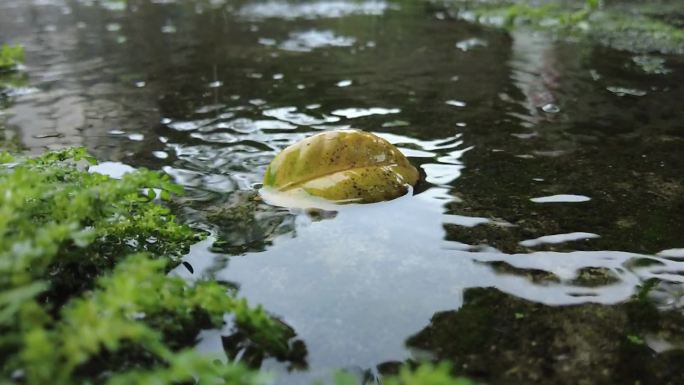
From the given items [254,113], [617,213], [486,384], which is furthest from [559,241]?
[254,113]

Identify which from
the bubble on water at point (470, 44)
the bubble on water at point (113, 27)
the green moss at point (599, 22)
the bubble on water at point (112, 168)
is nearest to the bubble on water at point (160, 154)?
the bubble on water at point (112, 168)

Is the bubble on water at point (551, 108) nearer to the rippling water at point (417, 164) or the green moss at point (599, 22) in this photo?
the rippling water at point (417, 164)

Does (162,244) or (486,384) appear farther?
(162,244)

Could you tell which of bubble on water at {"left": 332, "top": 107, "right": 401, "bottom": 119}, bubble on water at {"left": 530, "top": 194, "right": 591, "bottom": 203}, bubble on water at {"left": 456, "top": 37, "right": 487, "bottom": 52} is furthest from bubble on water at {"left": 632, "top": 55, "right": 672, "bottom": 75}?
bubble on water at {"left": 530, "top": 194, "right": 591, "bottom": 203}

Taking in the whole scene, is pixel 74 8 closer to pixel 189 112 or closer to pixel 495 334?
pixel 189 112

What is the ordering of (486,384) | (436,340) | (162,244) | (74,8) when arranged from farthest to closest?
(74,8) < (162,244) < (436,340) < (486,384)

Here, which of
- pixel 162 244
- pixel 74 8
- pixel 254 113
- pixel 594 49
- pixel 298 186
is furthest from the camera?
pixel 74 8

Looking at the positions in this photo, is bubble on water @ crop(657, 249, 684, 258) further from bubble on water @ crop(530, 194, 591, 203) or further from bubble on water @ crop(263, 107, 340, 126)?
bubble on water @ crop(263, 107, 340, 126)
